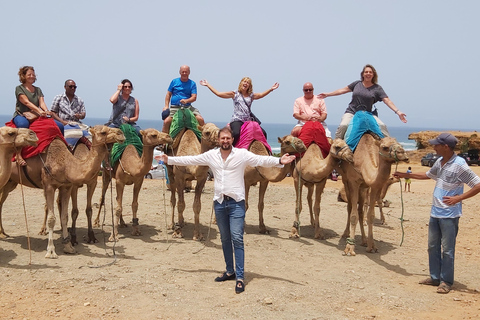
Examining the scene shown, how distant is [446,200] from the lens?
281 inches

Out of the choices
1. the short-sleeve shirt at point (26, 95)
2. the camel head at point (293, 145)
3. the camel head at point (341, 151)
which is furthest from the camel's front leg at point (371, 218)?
the short-sleeve shirt at point (26, 95)

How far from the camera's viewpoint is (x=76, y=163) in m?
9.01

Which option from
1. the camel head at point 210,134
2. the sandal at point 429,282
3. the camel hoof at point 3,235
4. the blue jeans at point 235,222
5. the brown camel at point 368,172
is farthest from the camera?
the camel hoof at point 3,235

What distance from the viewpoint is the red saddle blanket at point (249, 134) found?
35.9 feet

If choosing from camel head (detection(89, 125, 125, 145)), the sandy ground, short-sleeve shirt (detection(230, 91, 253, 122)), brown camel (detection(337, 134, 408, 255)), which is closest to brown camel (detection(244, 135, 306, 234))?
short-sleeve shirt (detection(230, 91, 253, 122))

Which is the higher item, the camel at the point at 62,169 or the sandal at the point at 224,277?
the camel at the point at 62,169

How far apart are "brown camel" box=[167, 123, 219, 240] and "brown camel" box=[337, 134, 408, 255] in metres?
2.75

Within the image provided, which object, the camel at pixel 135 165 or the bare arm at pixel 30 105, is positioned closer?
the bare arm at pixel 30 105

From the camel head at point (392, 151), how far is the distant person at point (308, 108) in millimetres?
2984

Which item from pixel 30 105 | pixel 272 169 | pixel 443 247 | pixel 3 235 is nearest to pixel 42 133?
pixel 30 105

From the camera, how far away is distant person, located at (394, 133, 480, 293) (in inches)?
281

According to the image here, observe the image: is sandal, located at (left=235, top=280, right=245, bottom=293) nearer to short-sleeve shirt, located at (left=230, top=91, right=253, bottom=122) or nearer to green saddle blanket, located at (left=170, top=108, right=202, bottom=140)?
green saddle blanket, located at (left=170, top=108, right=202, bottom=140)

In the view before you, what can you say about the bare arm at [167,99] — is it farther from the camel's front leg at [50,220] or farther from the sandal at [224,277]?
the sandal at [224,277]

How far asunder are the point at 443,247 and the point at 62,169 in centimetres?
648
